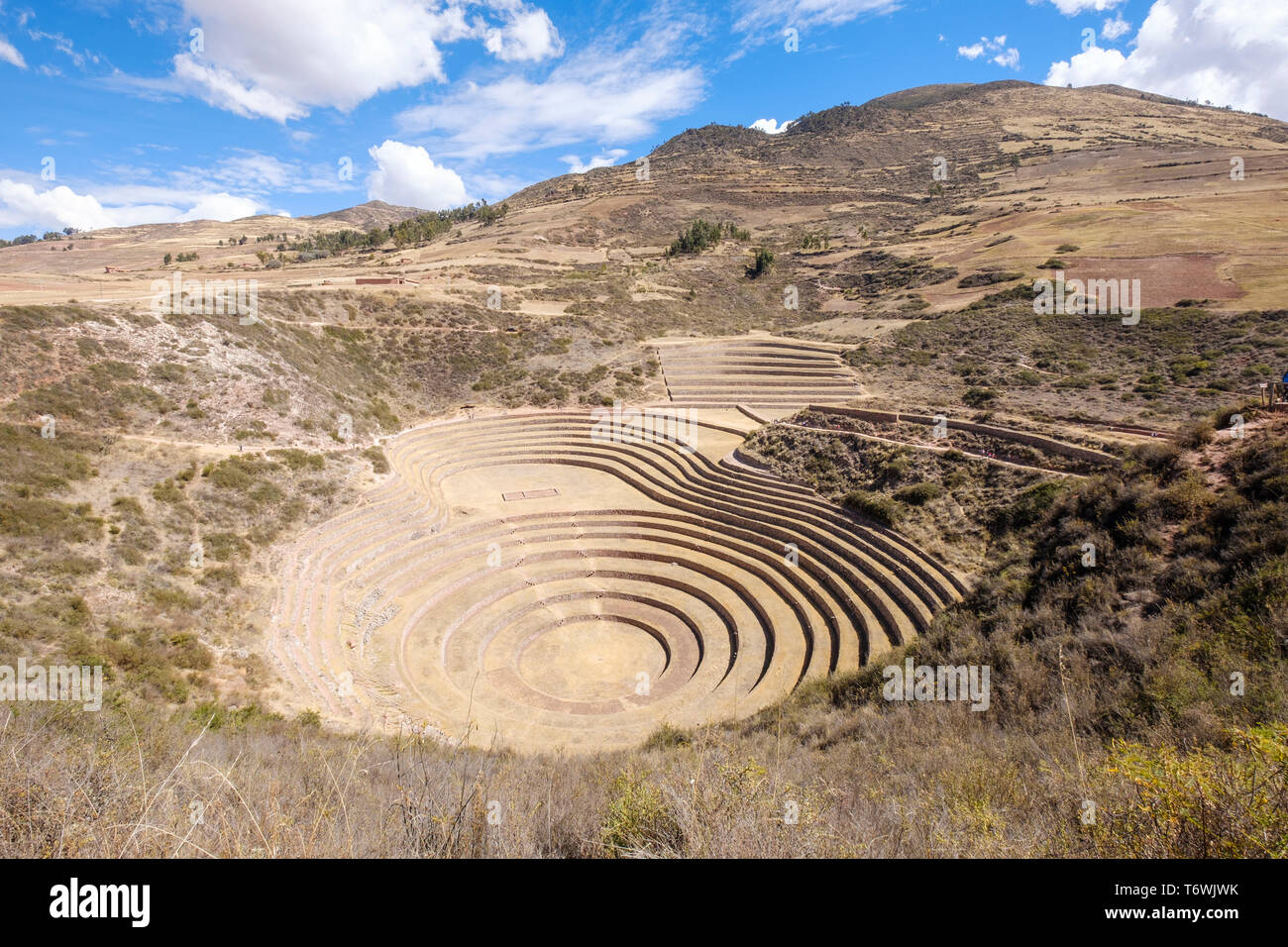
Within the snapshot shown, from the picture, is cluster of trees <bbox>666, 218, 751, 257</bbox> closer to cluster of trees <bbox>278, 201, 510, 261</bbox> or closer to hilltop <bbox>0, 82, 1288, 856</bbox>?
hilltop <bbox>0, 82, 1288, 856</bbox>

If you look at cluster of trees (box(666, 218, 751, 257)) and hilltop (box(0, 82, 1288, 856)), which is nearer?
hilltop (box(0, 82, 1288, 856))

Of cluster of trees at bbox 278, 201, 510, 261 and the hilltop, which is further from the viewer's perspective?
cluster of trees at bbox 278, 201, 510, 261

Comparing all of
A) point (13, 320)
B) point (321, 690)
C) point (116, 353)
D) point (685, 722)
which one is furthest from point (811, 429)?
point (13, 320)

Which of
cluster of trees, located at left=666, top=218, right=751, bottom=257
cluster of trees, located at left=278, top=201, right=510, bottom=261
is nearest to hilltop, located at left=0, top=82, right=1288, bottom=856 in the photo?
cluster of trees, located at left=666, top=218, right=751, bottom=257

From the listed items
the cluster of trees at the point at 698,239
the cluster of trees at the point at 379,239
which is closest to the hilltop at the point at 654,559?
the cluster of trees at the point at 698,239

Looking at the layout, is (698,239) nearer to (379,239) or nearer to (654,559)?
(379,239)

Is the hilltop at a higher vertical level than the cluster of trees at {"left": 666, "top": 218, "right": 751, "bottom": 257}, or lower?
lower

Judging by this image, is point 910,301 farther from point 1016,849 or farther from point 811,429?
point 1016,849

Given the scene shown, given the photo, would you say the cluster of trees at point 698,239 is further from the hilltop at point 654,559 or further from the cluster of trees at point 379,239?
the cluster of trees at point 379,239

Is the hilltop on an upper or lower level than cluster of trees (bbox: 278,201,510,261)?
lower
